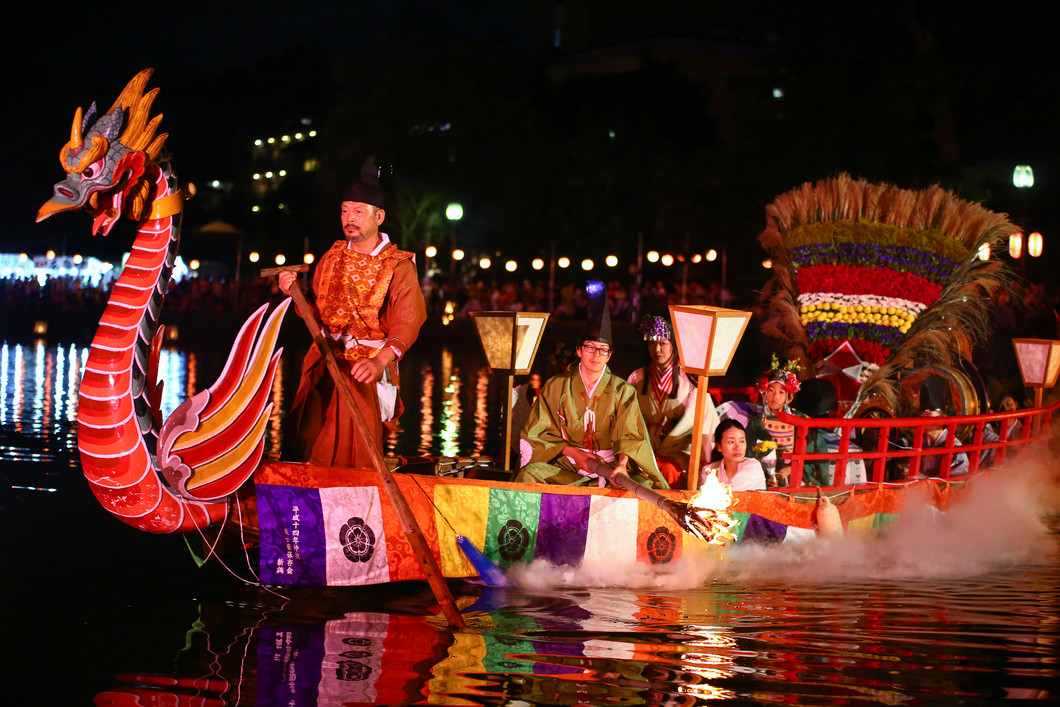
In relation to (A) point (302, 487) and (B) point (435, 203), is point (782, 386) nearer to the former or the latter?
(A) point (302, 487)

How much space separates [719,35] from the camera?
45875 mm

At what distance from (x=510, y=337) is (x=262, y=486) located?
6.30 ft

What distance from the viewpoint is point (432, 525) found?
21.3ft

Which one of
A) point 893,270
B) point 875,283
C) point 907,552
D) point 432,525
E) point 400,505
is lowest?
point 907,552

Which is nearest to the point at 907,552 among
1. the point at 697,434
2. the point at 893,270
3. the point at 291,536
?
the point at 697,434

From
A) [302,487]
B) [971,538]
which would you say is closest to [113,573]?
[302,487]

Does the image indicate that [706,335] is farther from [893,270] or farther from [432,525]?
[893,270]

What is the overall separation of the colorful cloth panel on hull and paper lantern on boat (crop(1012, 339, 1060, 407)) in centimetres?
508

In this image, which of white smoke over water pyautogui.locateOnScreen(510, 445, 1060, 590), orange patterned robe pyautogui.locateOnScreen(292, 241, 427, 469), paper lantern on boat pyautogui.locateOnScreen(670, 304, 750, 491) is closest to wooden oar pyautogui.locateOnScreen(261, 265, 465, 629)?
orange patterned robe pyautogui.locateOnScreen(292, 241, 427, 469)

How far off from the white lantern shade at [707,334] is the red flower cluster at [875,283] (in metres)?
3.77

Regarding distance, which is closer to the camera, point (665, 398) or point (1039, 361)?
point (665, 398)

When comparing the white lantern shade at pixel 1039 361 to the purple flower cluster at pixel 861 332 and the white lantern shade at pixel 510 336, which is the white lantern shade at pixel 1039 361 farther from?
the white lantern shade at pixel 510 336

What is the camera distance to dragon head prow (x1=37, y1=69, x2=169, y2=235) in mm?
5367

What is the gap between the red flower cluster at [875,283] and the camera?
10.2m
